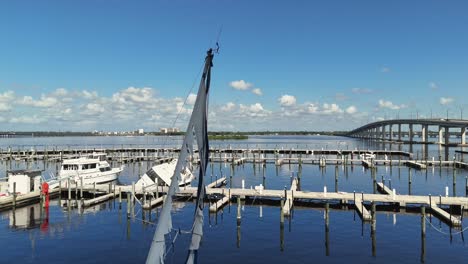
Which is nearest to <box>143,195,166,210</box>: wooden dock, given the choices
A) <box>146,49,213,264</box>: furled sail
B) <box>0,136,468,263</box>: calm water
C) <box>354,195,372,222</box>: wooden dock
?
<box>0,136,468,263</box>: calm water

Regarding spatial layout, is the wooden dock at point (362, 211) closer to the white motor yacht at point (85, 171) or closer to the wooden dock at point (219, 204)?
the wooden dock at point (219, 204)

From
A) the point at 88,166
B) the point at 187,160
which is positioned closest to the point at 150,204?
the point at 88,166

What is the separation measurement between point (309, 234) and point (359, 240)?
4.03m

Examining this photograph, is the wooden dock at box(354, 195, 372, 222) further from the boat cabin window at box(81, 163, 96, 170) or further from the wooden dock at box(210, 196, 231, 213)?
the boat cabin window at box(81, 163, 96, 170)

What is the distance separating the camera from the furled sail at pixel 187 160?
37.4 feet

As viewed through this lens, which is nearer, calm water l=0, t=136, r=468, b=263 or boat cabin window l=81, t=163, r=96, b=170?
calm water l=0, t=136, r=468, b=263

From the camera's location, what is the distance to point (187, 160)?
14.1 meters

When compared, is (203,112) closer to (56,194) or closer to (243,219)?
(243,219)

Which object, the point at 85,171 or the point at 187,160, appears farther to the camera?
the point at 85,171

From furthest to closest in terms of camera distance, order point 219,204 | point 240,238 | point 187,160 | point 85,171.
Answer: point 85,171, point 219,204, point 240,238, point 187,160

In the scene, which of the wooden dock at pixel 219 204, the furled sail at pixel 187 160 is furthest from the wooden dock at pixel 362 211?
the furled sail at pixel 187 160

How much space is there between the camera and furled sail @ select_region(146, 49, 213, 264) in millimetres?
11398

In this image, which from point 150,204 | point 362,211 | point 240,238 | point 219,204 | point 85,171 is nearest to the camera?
point 240,238

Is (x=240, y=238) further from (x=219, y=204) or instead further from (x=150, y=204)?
(x=150, y=204)
